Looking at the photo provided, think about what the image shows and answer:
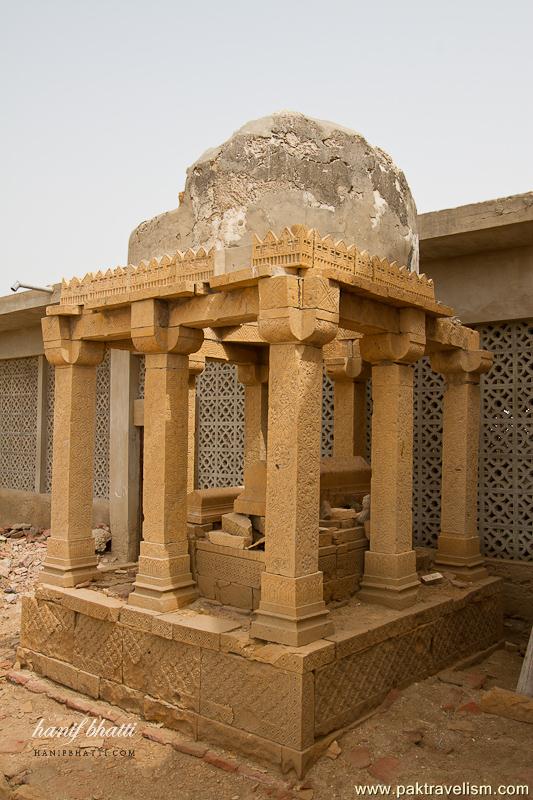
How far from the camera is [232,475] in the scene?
884cm

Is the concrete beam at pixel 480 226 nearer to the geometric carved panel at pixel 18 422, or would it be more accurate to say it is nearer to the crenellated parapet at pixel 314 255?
the crenellated parapet at pixel 314 255

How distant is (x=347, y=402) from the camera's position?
7.09 meters

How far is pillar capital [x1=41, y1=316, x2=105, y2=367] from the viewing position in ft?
19.0

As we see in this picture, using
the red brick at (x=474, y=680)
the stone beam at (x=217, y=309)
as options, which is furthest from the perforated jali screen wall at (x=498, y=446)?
the stone beam at (x=217, y=309)

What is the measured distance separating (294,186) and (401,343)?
143 centimetres

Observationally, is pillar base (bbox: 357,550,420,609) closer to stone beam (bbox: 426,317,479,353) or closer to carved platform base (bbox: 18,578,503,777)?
carved platform base (bbox: 18,578,503,777)

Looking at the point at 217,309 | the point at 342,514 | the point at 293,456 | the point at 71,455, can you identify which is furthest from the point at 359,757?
the point at 71,455

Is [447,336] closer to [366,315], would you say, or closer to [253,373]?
[366,315]

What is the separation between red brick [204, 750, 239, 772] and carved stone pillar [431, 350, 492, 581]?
2913mm

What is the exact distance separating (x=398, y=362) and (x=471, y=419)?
4.89 feet

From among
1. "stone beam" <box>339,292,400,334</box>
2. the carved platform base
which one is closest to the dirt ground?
the carved platform base

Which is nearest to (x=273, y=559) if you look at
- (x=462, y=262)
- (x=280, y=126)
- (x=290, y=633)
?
(x=290, y=633)

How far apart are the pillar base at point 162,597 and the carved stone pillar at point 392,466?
4.38 ft

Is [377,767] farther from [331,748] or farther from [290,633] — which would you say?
[290,633]
